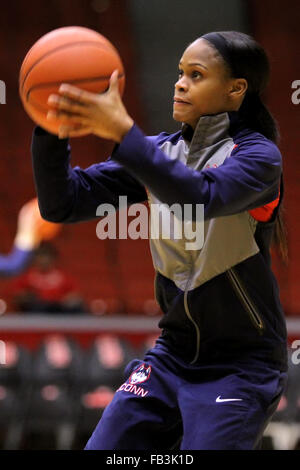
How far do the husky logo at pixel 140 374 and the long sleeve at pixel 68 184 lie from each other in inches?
21.4

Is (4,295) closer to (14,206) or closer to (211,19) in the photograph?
(14,206)

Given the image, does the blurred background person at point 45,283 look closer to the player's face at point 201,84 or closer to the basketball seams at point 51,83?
the player's face at point 201,84

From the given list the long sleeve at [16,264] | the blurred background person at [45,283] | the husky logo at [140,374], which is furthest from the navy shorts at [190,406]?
the blurred background person at [45,283]

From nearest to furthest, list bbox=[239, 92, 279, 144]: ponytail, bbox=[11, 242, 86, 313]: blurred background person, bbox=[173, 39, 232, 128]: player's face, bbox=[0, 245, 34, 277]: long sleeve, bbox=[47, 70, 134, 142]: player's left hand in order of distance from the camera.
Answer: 1. bbox=[47, 70, 134, 142]: player's left hand
2. bbox=[173, 39, 232, 128]: player's face
3. bbox=[239, 92, 279, 144]: ponytail
4. bbox=[0, 245, 34, 277]: long sleeve
5. bbox=[11, 242, 86, 313]: blurred background person

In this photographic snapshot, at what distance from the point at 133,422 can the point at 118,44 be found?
8.93m

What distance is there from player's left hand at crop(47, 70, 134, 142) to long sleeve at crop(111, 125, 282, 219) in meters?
0.04

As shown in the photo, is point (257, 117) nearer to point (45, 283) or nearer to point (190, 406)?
point (190, 406)

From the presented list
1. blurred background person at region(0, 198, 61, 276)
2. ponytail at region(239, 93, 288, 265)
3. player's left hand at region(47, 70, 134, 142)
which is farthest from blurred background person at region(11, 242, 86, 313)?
player's left hand at region(47, 70, 134, 142)

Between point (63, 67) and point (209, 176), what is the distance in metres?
0.53

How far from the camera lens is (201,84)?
7.97 feet

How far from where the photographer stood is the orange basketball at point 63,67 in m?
2.20

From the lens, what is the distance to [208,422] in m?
2.31

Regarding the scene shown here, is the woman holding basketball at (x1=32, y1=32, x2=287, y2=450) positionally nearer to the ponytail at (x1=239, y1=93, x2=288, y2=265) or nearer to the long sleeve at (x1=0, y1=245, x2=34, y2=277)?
the ponytail at (x1=239, y1=93, x2=288, y2=265)

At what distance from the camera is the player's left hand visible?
210cm
